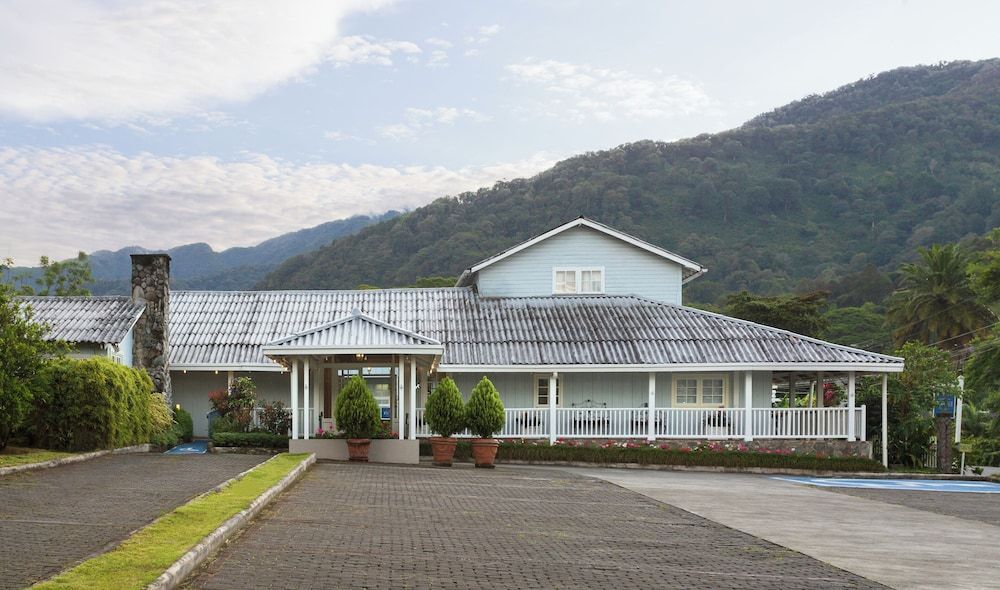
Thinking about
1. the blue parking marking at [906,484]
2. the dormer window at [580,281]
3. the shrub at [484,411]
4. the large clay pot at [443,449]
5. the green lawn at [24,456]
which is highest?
the dormer window at [580,281]

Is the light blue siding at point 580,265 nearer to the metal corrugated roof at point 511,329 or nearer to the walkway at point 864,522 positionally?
the metal corrugated roof at point 511,329

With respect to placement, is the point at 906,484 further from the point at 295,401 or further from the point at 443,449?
the point at 295,401

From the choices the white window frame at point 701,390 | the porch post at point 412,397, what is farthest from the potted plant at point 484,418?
the white window frame at point 701,390

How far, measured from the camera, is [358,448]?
75.8ft

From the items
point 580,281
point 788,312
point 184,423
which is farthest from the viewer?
point 788,312

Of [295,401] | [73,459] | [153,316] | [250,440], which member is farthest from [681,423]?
[73,459]

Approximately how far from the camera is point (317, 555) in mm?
9461

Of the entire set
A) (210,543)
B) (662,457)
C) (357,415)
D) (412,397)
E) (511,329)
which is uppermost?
(511,329)

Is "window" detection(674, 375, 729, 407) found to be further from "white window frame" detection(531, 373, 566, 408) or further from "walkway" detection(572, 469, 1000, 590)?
"walkway" detection(572, 469, 1000, 590)

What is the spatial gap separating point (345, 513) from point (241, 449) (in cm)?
1271

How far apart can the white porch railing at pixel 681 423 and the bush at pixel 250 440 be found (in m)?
4.76

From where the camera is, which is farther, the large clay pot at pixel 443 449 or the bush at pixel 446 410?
the large clay pot at pixel 443 449

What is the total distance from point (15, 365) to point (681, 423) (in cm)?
1702

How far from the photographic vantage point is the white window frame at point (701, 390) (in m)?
29.5
